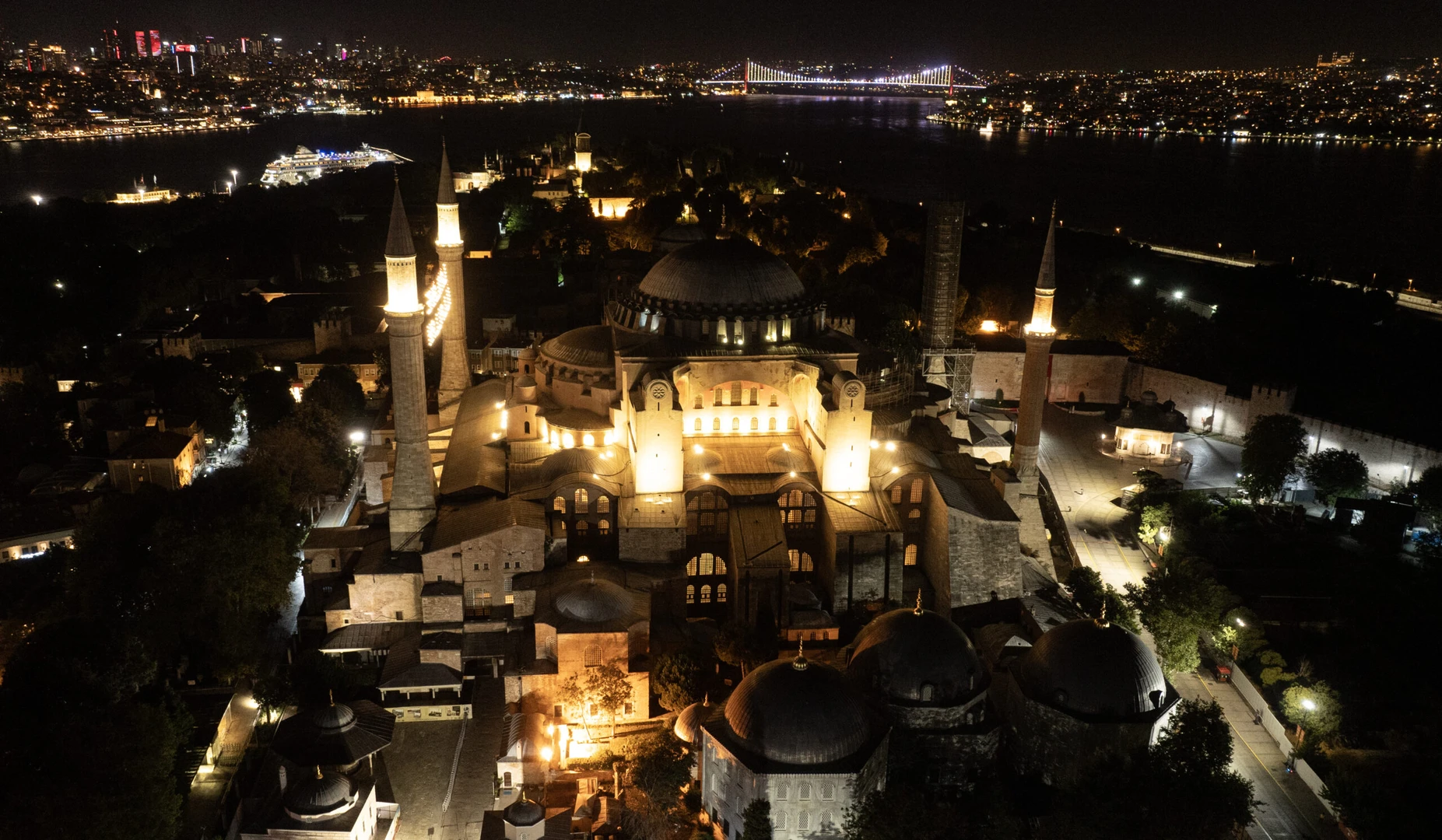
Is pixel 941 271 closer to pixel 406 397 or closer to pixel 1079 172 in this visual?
pixel 406 397

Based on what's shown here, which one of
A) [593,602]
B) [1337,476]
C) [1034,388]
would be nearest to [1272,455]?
[1337,476]

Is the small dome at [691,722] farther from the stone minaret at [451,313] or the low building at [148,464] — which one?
the low building at [148,464]

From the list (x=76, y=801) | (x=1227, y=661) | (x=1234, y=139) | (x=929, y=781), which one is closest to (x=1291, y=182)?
(x=1234, y=139)

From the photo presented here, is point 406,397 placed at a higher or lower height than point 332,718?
higher

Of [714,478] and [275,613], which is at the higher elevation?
[714,478]

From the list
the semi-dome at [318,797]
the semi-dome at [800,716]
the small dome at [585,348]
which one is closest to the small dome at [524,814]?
the semi-dome at [318,797]

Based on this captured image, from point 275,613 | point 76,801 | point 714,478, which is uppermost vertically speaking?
point 714,478

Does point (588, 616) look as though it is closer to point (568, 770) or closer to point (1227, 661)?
point (568, 770)

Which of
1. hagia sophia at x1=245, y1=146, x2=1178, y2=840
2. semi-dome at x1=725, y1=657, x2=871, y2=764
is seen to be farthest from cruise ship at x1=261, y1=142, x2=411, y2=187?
semi-dome at x1=725, y1=657, x2=871, y2=764
